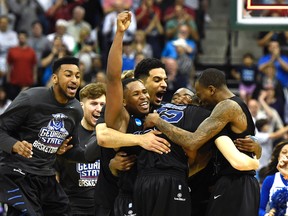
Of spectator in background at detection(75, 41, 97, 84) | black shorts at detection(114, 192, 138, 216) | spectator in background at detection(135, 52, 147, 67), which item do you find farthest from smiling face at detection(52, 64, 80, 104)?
spectator in background at detection(75, 41, 97, 84)

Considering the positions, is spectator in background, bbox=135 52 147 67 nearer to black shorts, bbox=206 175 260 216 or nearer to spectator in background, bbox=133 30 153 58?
spectator in background, bbox=133 30 153 58

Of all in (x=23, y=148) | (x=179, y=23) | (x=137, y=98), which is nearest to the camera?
(x=137, y=98)

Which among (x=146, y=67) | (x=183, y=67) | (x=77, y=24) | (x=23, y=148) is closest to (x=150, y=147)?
(x=146, y=67)

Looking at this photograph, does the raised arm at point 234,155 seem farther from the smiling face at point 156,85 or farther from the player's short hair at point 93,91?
the player's short hair at point 93,91

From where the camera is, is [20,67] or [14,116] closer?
[14,116]

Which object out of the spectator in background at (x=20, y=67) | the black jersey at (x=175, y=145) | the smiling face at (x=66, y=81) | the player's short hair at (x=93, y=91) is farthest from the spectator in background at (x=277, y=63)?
the black jersey at (x=175, y=145)

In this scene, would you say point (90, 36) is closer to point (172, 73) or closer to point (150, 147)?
point (172, 73)

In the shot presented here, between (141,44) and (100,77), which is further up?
(141,44)

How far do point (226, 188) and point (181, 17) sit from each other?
470 inches

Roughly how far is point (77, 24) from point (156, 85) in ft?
37.9

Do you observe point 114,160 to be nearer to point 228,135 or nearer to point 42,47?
point 228,135

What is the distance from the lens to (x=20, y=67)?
17.6 metres

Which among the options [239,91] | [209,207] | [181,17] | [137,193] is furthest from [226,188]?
[181,17]

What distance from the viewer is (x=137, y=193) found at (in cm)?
741
